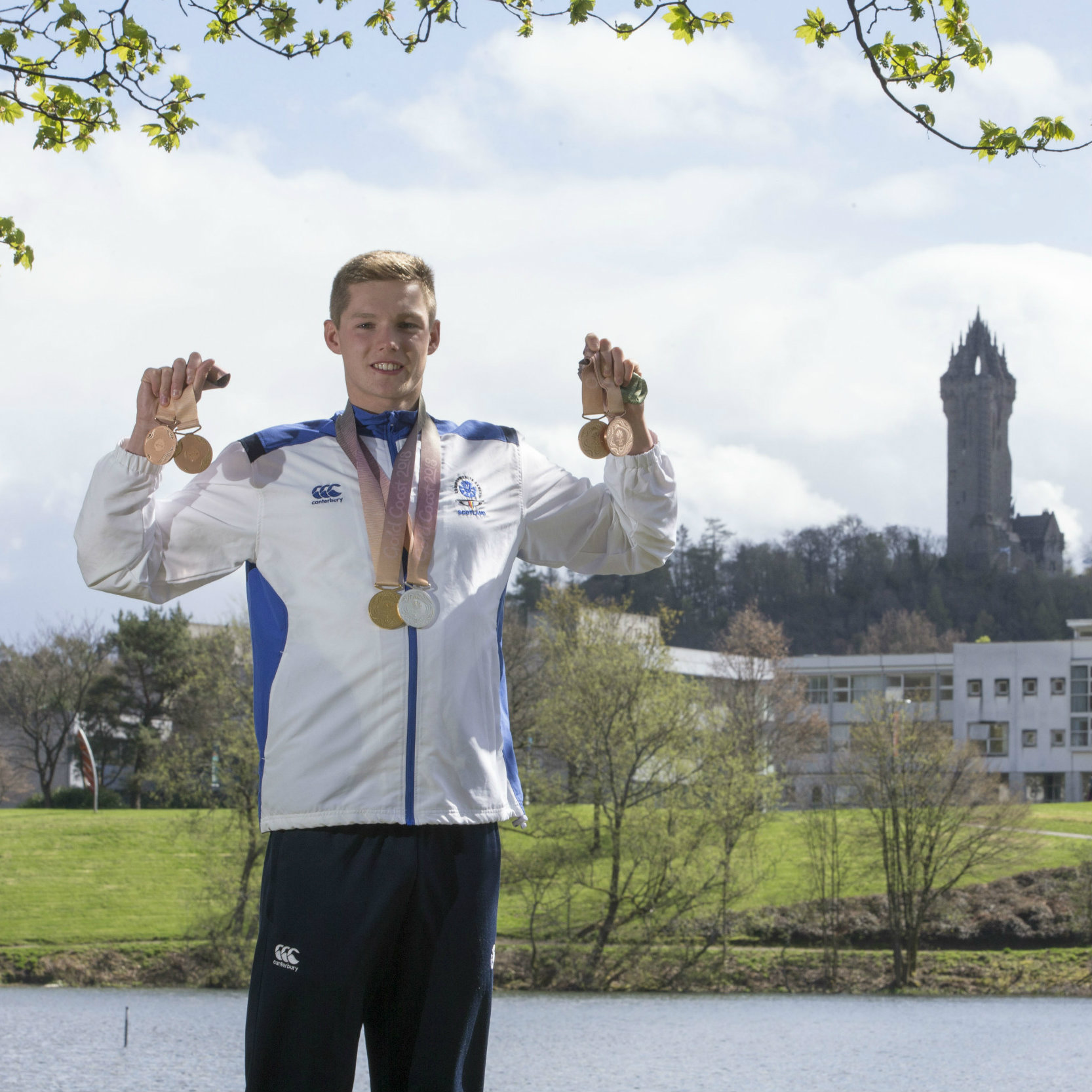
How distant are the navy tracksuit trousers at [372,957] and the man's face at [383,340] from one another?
953 mm

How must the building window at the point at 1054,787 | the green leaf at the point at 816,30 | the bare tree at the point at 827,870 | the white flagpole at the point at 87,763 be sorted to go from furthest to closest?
the building window at the point at 1054,787, the white flagpole at the point at 87,763, the bare tree at the point at 827,870, the green leaf at the point at 816,30

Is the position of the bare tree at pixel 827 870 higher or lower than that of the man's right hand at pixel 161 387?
lower

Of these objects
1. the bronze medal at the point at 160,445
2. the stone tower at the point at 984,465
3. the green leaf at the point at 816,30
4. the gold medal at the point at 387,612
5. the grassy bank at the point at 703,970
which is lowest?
the grassy bank at the point at 703,970

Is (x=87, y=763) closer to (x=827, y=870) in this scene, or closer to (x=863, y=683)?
(x=827, y=870)

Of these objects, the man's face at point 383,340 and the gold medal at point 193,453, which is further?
the man's face at point 383,340

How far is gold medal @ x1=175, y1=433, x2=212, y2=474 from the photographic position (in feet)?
10.3

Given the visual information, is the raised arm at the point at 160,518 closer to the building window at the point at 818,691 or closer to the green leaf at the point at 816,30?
the green leaf at the point at 816,30

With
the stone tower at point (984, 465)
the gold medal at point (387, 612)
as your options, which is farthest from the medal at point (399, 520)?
the stone tower at point (984, 465)

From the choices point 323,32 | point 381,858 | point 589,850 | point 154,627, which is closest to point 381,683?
point 381,858

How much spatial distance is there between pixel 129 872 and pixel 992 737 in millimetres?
54463

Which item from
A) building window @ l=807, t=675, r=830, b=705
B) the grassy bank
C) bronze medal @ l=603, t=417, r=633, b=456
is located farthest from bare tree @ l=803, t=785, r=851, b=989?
building window @ l=807, t=675, r=830, b=705

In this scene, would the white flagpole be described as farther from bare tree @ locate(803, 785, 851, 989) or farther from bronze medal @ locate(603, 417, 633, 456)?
bronze medal @ locate(603, 417, 633, 456)

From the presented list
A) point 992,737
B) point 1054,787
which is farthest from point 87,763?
point 1054,787

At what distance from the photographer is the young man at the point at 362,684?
2996 millimetres
